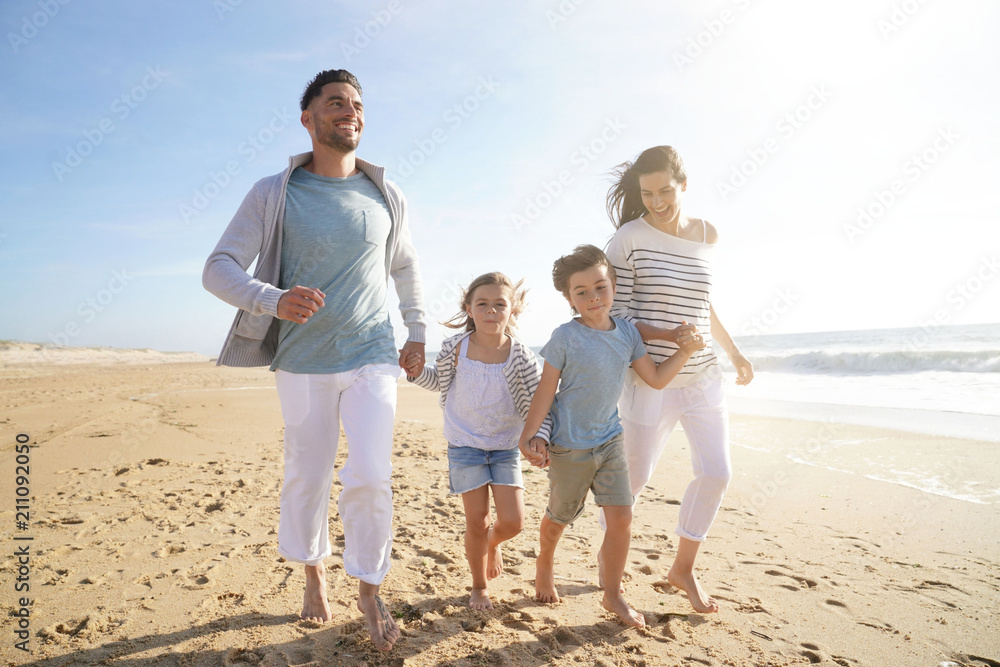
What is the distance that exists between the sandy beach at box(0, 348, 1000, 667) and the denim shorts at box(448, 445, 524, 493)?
0.59 metres

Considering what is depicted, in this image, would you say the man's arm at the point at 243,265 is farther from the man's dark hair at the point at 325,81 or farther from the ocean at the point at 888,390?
the ocean at the point at 888,390

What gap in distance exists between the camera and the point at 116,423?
301 inches

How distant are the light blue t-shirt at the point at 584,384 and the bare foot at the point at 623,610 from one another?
0.71 metres

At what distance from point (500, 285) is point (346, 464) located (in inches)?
47.4

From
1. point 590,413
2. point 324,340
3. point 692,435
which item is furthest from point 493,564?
point 324,340

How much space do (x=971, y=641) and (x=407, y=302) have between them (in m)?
3.15

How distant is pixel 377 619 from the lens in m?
2.45

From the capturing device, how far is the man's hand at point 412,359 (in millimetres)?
3014

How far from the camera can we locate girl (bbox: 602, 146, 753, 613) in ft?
9.78

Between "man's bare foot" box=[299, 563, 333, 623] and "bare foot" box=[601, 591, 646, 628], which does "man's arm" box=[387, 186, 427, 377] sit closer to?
"man's bare foot" box=[299, 563, 333, 623]

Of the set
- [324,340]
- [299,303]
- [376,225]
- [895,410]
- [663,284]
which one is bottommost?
[895,410]

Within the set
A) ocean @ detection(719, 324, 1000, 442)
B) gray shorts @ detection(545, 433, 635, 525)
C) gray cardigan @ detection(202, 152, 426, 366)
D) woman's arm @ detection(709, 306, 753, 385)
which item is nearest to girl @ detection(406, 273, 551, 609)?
gray shorts @ detection(545, 433, 635, 525)

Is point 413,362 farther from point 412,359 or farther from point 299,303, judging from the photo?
point 299,303

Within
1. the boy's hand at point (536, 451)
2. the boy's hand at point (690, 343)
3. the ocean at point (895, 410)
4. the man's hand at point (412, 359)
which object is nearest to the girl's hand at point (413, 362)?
the man's hand at point (412, 359)
